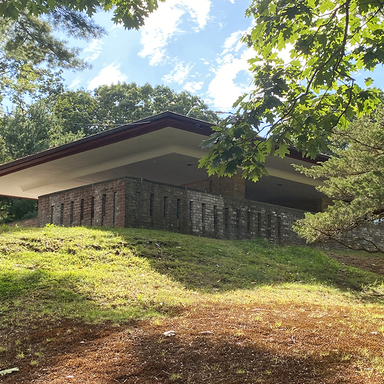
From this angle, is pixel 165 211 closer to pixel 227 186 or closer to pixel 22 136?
pixel 227 186

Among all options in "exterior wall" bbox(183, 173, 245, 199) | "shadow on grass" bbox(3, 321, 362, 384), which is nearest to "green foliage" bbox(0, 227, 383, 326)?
"shadow on grass" bbox(3, 321, 362, 384)

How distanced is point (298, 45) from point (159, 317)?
4.15 meters

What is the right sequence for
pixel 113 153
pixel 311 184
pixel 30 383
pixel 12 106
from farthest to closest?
pixel 12 106 → pixel 311 184 → pixel 113 153 → pixel 30 383

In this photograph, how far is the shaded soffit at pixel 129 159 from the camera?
12938mm

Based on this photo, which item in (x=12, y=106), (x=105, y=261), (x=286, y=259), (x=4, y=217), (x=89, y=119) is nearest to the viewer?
(x=105, y=261)

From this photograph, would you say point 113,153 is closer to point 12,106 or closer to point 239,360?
point 239,360

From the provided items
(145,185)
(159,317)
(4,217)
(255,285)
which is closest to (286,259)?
(255,285)

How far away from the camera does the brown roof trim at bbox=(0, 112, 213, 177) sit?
482 inches

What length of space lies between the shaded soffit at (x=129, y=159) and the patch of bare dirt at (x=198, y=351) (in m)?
7.53

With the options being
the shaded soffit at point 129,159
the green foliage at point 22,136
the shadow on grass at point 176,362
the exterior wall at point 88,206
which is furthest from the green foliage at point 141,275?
the green foliage at point 22,136

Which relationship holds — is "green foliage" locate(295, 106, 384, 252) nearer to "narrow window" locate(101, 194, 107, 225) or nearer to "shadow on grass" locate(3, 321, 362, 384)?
"narrow window" locate(101, 194, 107, 225)

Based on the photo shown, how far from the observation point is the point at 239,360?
446 cm

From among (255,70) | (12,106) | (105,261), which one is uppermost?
(12,106)

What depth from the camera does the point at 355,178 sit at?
10.4m
